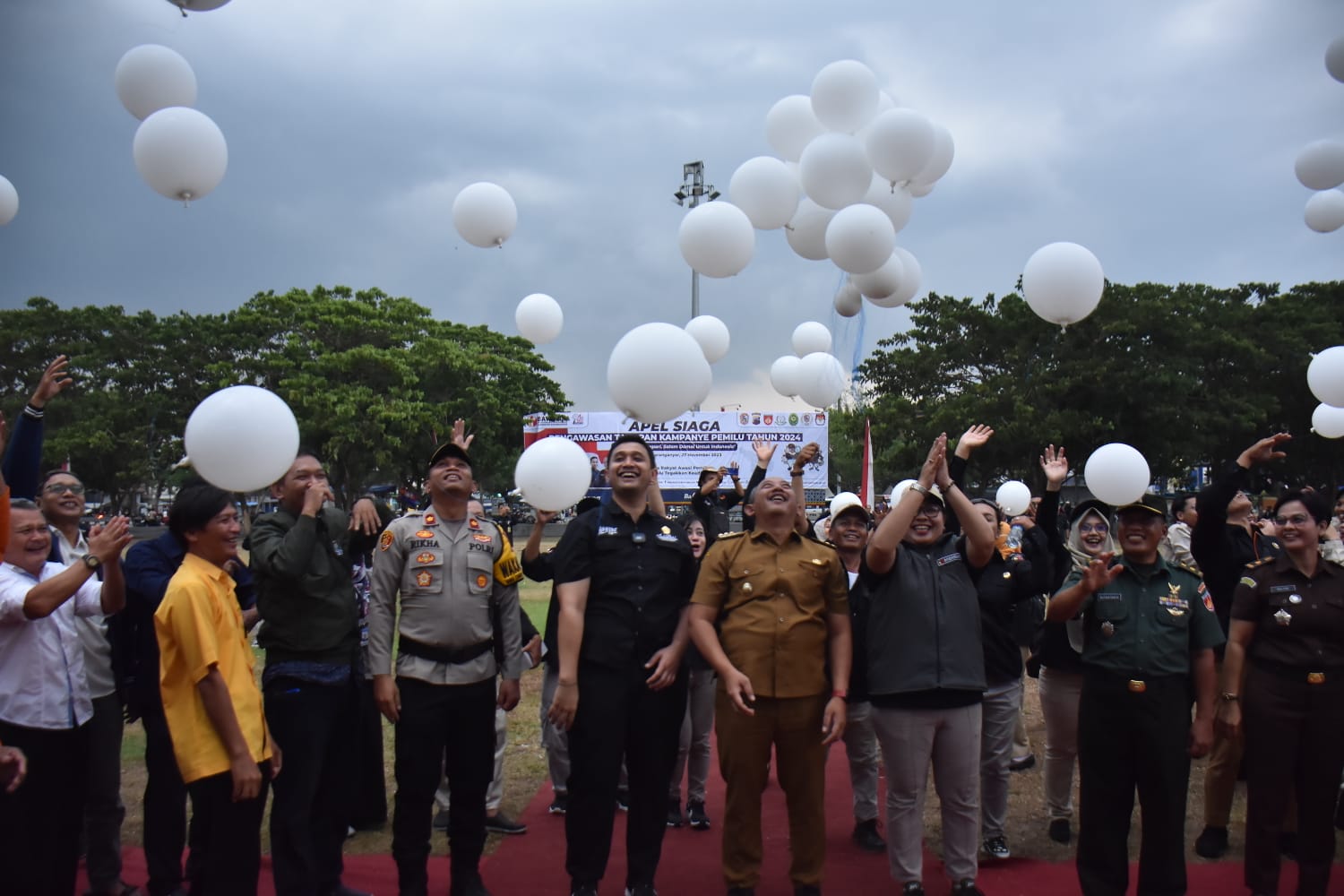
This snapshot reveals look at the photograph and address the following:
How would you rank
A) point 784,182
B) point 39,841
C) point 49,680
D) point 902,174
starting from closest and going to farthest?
point 39,841 → point 49,680 → point 902,174 → point 784,182

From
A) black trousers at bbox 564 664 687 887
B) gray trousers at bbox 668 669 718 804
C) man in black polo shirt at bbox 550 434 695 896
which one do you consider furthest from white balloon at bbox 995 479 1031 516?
black trousers at bbox 564 664 687 887

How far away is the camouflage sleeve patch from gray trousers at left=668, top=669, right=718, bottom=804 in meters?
1.29

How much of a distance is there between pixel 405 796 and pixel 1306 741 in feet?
11.1

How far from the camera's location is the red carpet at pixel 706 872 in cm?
375

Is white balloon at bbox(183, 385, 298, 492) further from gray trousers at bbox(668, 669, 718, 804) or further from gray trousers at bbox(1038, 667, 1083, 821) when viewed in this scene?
gray trousers at bbox(1038, 667, 1083, 821)

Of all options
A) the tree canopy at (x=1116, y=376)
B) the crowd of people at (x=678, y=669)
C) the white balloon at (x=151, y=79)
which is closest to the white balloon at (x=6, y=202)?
the white balloon at (x=151, y=79)

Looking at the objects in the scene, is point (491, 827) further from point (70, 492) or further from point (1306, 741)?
point (1306, 741)

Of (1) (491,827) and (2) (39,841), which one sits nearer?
(2) (39,841)

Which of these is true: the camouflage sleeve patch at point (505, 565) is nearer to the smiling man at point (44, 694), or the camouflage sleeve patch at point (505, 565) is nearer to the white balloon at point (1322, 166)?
the smiling man at point (44, 694)

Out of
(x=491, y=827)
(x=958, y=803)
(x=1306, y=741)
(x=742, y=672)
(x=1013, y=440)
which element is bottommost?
(x=491, y=827)

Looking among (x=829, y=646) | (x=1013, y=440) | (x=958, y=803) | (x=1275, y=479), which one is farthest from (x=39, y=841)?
(x=1275, y=479)

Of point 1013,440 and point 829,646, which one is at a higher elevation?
point 1013,440

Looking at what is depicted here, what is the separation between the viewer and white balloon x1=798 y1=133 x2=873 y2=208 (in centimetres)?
556

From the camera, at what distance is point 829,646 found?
11.8 ft
